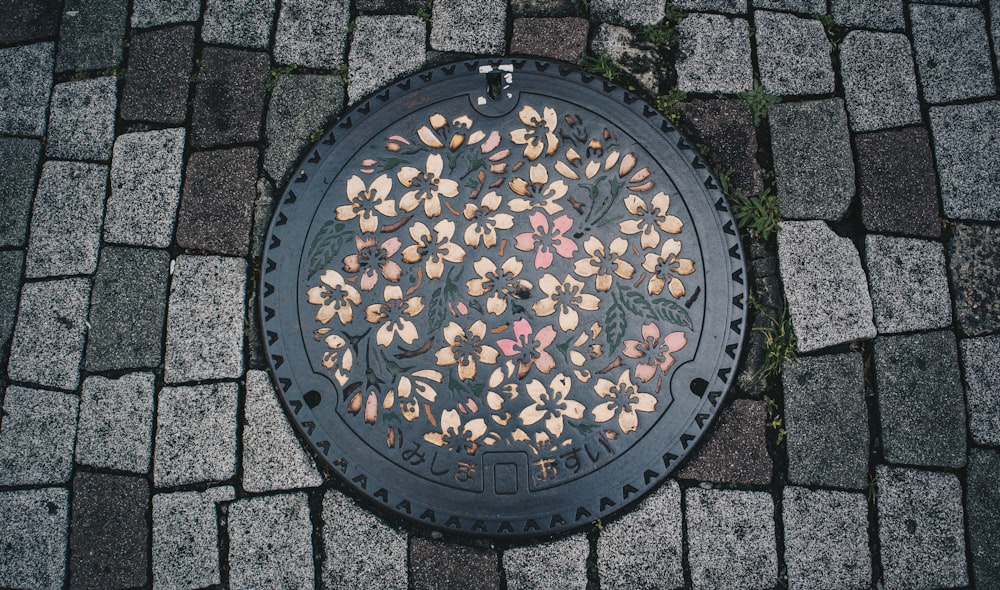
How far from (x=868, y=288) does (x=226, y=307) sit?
83.5 inches

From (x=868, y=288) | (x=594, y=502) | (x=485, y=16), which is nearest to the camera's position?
(x=594, y=502)

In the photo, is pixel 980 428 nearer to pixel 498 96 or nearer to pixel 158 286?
pixel 498 96

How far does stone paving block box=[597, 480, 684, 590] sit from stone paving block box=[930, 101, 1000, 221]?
137cm

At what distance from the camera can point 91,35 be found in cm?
232

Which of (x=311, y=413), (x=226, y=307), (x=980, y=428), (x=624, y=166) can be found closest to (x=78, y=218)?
(x=226, y=307)

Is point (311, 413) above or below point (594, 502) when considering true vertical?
above

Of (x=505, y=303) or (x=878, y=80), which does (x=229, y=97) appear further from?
(x=878, y=80)

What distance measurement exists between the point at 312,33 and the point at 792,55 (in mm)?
1717

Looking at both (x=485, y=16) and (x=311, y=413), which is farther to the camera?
(x=485, y=16)

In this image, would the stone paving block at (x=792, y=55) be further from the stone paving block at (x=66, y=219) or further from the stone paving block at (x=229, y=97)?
the stone paving block at (x=66, y=219)

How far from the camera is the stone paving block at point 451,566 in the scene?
192cm

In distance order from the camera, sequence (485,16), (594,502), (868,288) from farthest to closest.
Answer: (485,16)
(868,288)
(594,502)

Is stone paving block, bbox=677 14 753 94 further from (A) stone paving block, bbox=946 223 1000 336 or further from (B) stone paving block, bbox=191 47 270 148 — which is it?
(B) stone paving block, bbox=191 47 270 148

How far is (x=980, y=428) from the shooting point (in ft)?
6.53
